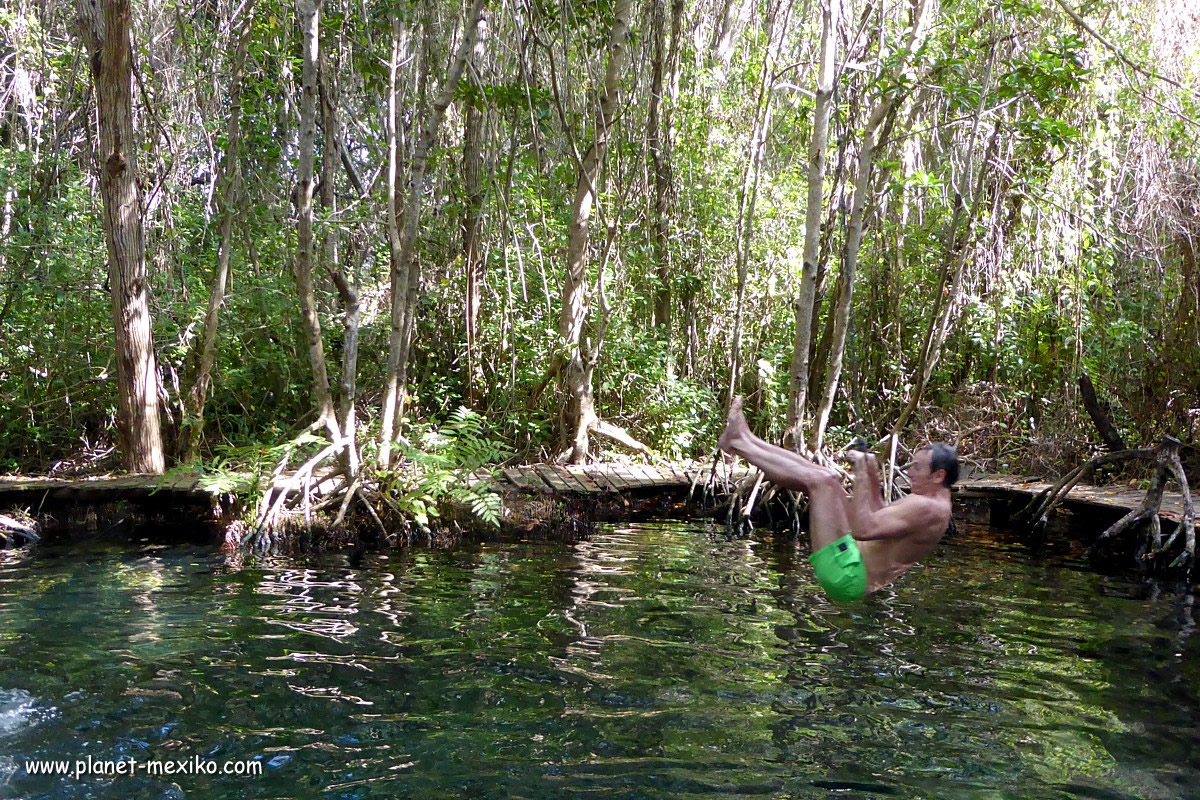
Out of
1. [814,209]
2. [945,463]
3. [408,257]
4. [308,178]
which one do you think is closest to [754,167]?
[814,209]

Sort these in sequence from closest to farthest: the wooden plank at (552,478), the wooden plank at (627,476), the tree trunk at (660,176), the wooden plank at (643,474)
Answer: the wooden plank at (552,478), the wooden plank at (627,476), the wooden plank at (643,474), the tree trunk at (660,176)

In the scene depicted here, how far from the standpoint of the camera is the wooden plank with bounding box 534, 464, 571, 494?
12383 millimetres

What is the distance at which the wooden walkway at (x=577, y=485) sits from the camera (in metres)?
10.9

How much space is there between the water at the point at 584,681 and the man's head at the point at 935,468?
51.4 inches

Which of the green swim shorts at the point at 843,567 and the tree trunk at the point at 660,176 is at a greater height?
the tree trunk at the point at 660,176

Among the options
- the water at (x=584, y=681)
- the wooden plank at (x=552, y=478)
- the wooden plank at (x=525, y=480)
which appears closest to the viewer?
the water at (x=584, y=681)

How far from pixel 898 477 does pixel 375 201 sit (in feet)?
25.1

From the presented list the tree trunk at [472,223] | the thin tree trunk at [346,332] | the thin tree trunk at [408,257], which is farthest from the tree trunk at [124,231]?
the tree trunk at [472,223]

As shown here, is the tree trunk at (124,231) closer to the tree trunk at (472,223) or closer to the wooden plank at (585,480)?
the tree trunk at (472,223)

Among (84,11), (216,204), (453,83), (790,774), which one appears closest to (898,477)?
(453,83)

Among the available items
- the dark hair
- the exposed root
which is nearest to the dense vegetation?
the exposed root

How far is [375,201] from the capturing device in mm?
13078

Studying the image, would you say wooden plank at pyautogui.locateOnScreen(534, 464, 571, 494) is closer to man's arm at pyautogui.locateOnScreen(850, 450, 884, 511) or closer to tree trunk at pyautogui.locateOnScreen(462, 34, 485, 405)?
tree trunk at pyautogui.locateOnScreen(462, 34, 485, 405)

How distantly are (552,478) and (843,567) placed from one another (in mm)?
7480
